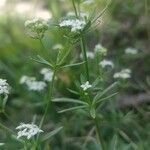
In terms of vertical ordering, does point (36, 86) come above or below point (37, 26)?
above

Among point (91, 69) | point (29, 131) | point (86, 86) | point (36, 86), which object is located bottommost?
point (29, 131)

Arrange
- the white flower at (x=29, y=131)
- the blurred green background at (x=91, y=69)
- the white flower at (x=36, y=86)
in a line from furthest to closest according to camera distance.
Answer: the blurred green background at (x=91, y=69)
the white flower at (x=36, y=86)
the white flower at (x=29, y=131)

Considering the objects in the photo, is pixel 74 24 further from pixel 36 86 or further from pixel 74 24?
pixel 36 86

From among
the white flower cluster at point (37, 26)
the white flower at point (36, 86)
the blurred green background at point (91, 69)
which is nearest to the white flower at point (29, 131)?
the blurred green background at point (91, 69)

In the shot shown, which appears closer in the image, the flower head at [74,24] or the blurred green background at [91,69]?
the flower head at [74,24]

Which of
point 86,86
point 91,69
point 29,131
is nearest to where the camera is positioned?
point 29,131

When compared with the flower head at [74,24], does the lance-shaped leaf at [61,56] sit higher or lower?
lower

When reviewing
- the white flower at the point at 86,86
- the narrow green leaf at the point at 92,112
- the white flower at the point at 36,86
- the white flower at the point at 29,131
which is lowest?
the white flower at the point at 29,131


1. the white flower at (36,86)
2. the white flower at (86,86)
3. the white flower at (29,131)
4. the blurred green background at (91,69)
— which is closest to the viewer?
the white flower at (29,131)

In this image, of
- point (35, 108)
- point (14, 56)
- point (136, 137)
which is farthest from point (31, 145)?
point (14, 56)

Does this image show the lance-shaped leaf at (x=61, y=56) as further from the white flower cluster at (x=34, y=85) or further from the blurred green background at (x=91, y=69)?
the white flower cluster at (x=34, y=85)

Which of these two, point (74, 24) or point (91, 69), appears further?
point (91, 69)

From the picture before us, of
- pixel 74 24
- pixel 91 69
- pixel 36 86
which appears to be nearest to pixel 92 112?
pixel 74 24

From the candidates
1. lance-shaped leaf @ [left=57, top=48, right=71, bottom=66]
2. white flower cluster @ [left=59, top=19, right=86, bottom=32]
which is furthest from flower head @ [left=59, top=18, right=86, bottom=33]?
lance-shaped leaf @ [left=57, top=48, right=71, bottom=66]
